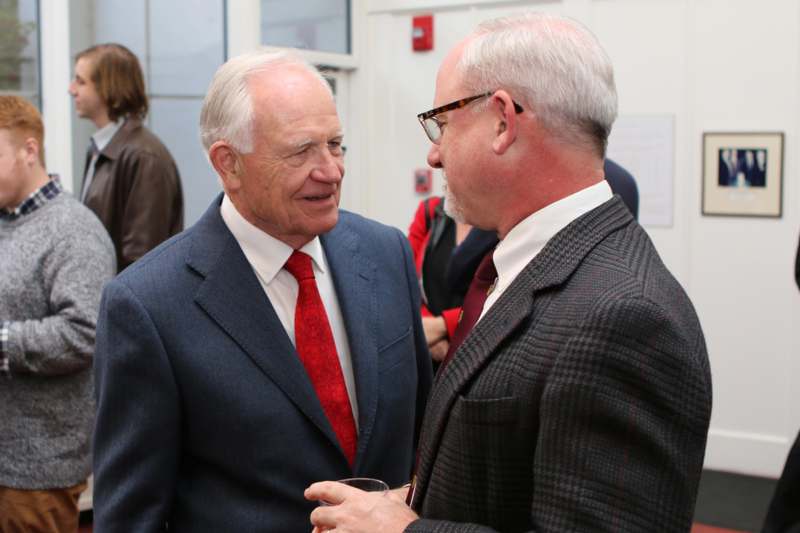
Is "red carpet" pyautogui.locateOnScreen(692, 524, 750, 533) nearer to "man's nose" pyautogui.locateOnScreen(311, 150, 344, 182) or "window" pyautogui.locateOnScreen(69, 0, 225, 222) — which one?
"window" pyautogui.locateOnScreen(69, 0, 225, 222)

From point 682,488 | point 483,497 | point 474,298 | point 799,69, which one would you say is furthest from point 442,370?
point 799,69

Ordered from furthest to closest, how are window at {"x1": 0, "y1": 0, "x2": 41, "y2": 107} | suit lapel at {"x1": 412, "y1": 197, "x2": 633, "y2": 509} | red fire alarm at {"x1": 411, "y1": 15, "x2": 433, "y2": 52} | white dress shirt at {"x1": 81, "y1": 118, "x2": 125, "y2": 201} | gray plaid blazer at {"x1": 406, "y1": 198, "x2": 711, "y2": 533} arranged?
red fire alarm at {"x1": 411, "y1": 15, "x2": 433, "y2": 52}, window at {"x1": 0, "y1": 0, "x2": 41, "y2": 107}, white dress shirt at {"x1": 81, "y1": 118, "x2": 125, "y2": 201}, suit lapel at {"x1": 412, "y1": 197, "x2": 633, "y2": 509}, gray plaid blazer at {"x1": 406, "y1": 198, "x2": 711, "y2": 533}

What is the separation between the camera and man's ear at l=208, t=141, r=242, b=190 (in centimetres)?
182

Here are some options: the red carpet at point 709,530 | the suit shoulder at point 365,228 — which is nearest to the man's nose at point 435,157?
the suit shoulder at point 365,228

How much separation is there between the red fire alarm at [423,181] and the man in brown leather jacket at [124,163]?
259cm

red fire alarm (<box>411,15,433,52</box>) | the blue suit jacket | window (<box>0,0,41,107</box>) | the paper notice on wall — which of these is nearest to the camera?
the blue suit jacket

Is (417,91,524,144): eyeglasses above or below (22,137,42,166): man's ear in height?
above

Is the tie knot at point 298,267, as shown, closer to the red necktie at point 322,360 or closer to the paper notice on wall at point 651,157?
the red necktie at point 322,360

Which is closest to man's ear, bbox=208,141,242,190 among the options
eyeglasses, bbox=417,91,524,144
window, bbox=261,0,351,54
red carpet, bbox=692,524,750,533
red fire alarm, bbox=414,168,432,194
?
eyeglasses, bbox=417,91,524,144

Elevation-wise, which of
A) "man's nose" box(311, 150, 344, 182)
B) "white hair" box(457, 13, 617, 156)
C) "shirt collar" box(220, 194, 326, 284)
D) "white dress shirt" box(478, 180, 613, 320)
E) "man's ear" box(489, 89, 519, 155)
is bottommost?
"shirt collar" box(220, 194, 326, 284)

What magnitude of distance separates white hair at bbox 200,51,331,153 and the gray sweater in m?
0.92

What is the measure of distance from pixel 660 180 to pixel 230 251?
4.13m

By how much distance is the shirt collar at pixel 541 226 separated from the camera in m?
1.35

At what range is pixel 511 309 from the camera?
4.22ft
